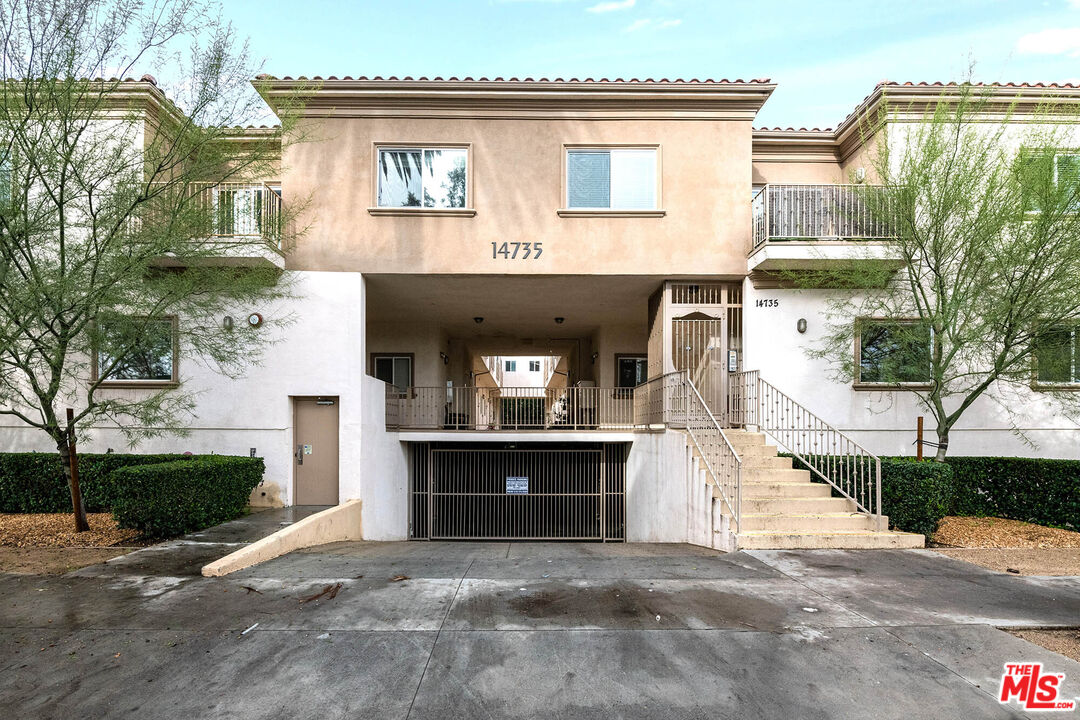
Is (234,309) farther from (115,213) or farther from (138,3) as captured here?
(138,3)

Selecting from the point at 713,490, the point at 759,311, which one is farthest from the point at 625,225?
the point at 713,490

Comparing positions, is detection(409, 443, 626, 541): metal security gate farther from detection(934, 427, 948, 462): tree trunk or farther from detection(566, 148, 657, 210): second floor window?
detection(934, 427, 948, 462): tree trunk

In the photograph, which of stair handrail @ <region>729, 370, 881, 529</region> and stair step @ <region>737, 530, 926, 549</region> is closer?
stair step @ <region>737, 530, 926, 549</region>

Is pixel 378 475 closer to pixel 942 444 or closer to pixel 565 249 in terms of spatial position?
pixel 565 249

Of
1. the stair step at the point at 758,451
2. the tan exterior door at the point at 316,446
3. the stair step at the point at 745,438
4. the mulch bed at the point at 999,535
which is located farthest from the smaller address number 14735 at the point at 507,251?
the mulch bed at the point at 999,535

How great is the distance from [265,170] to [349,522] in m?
6.00

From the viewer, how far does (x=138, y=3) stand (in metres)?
7.14

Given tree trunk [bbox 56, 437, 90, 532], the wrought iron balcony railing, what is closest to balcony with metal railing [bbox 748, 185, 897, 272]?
the wrought iron balcony railing

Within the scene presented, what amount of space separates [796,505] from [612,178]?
6892mm

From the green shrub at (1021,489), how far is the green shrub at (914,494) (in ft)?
9.77

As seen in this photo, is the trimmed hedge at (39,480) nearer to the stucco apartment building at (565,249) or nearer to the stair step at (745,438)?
the stucco apartment building at (565,249)

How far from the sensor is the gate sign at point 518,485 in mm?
13555

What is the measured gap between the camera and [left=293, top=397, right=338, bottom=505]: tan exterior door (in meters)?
11.1

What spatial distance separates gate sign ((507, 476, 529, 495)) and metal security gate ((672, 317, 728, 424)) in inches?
184
